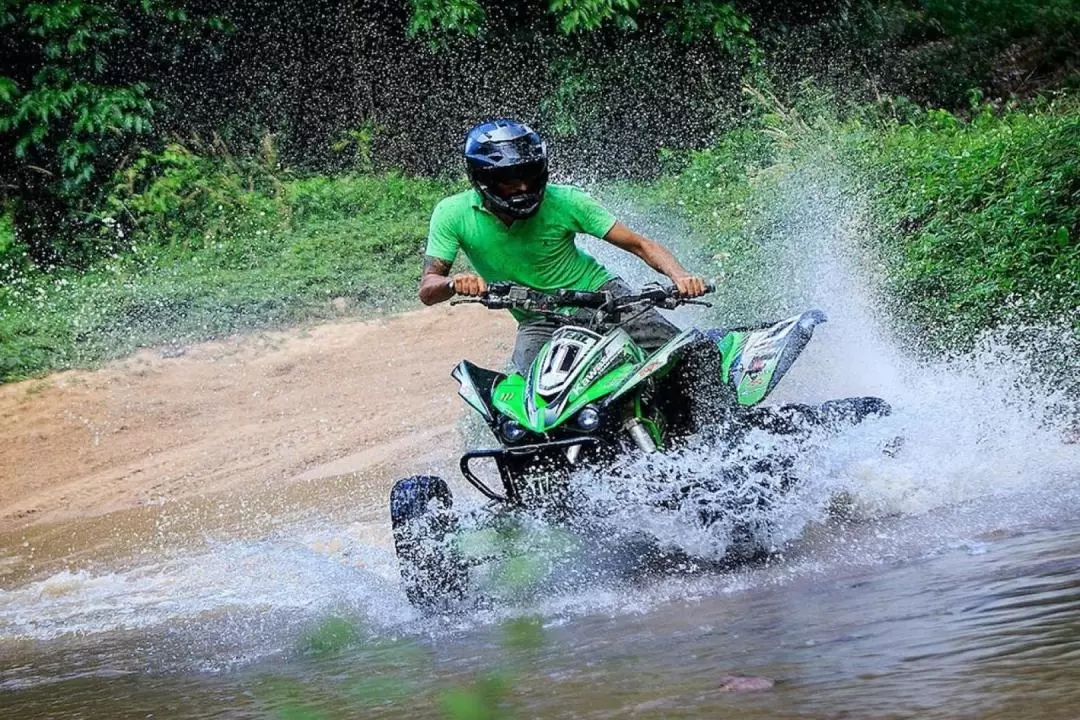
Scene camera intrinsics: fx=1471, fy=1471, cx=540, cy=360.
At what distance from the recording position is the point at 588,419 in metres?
6.07

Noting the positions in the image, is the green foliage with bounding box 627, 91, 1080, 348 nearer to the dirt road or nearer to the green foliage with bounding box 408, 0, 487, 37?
the dirt road

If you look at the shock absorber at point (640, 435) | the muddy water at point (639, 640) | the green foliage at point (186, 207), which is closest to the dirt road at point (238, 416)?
the muddy water at point (639, 640)

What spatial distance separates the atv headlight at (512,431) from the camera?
244 inches

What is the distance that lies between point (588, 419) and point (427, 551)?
2.90 ft

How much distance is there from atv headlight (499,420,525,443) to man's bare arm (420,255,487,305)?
1.91 ft

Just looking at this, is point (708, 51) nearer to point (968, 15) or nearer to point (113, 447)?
point (968, 15)

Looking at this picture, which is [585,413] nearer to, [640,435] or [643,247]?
[640,435]

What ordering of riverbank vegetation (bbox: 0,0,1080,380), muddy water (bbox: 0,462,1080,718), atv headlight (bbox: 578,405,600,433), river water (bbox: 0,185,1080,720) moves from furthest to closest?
1. riverbank vegetation (bbox: 0,0,1080,380)
2. atv headlight (bbox: 578,405,600,433)
3. river water (bbox: 0,185,1080,720)
4. muddy water (bbox: 0,462,1080,718)

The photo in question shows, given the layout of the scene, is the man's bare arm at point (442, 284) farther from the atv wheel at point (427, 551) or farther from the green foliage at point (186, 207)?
the green foliage at point (186, 207)

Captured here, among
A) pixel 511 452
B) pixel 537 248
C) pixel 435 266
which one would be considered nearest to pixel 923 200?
pixel 537 248

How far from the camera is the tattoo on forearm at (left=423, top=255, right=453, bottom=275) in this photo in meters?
6.93

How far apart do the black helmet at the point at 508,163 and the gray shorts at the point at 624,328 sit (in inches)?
21.7

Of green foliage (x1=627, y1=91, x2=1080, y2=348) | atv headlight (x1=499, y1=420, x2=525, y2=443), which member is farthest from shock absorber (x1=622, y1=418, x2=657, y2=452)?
green foliage (x1=627, y1=91, x2=1080, y2=348)

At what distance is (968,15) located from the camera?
60.5ft
